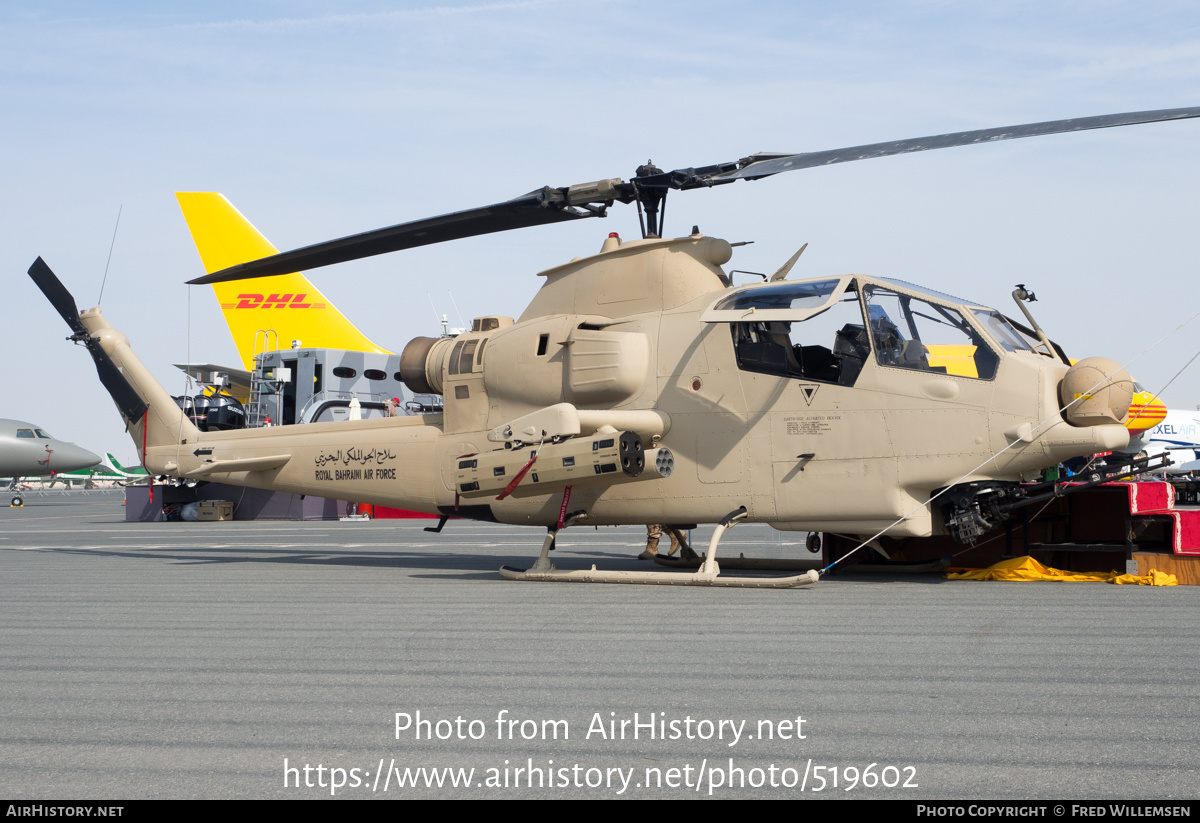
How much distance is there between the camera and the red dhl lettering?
31406 millimetres

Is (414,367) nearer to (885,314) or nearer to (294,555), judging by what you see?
(294,555)

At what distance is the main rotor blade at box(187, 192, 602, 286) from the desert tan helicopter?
0.10 feet

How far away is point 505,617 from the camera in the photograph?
23.1 ft

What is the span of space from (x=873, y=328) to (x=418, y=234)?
15.6 feet

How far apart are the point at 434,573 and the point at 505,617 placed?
403cm

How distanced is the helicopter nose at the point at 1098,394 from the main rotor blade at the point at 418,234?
4.81 meters

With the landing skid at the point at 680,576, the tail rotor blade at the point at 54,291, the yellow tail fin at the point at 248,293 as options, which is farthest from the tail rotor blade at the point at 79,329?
the yellow tail fin at the point at 248,293

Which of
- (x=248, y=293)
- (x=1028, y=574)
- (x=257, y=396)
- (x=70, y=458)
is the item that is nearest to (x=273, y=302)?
(x=248, y=293)

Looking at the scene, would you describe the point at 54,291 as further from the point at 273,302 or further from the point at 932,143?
the point at 273,302

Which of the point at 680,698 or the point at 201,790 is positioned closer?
the point at 201,790

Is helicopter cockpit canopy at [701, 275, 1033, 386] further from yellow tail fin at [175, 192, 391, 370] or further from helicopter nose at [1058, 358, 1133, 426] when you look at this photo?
yellow tail fin at [175, 192, 391, 370]

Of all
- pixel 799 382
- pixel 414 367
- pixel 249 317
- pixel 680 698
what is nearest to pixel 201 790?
pixel 680 698

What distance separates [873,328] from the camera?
895 centimetres

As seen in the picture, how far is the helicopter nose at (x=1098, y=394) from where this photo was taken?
26.9 ft
